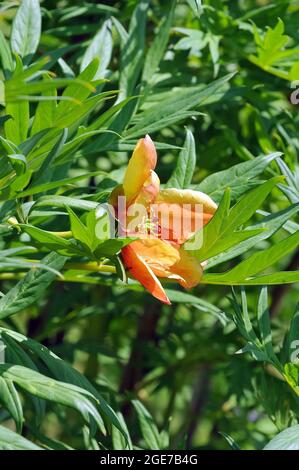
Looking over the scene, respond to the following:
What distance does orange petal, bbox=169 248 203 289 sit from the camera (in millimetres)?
812

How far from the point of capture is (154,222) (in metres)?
0.85

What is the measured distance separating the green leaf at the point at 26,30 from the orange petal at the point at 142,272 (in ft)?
1.01

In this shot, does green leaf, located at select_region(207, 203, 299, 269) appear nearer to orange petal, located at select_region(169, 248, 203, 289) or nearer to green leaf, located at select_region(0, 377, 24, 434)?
orange petal, located at select_region(169, 248, 203, 289)

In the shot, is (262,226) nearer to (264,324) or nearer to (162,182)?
(264,324)

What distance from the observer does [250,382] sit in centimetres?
124

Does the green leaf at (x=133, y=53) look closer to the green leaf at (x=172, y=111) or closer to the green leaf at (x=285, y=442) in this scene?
the green leaf at (x=172, y=111)

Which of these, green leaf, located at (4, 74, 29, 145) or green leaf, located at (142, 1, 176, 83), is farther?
green leaf, located at (142, 1, 176, 83)

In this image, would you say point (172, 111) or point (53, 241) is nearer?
point (53, 241)

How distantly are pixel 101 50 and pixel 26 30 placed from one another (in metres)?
0.12

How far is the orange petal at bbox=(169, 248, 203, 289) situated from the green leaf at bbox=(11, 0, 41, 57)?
0.33 meters

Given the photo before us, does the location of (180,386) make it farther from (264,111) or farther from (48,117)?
(48,117)

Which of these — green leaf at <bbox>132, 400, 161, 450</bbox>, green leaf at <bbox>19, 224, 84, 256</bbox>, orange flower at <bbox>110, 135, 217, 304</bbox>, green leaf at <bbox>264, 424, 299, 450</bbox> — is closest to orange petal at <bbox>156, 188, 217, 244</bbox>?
orange flower at <bbox>110, 135, 217, 304</bbox>

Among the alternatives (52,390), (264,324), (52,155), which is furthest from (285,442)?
(52,155)
